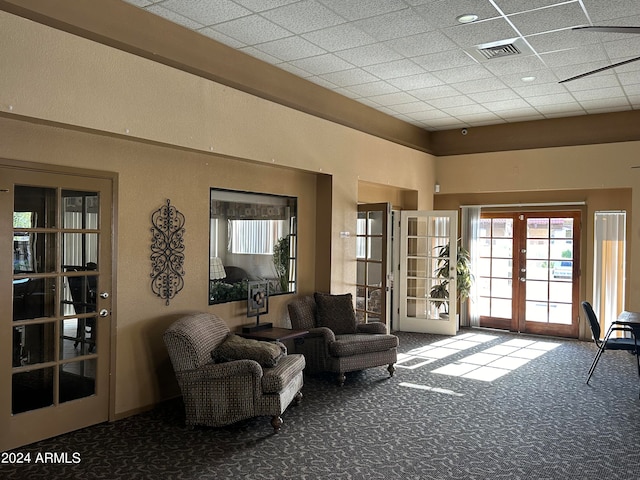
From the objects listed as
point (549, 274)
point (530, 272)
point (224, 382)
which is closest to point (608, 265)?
point (549, 274)

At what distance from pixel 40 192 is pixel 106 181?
0.55 meters

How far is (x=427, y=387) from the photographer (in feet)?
18.9

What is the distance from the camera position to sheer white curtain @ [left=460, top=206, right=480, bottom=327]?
9.27 meters

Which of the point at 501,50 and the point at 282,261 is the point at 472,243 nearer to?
the point at 282,261

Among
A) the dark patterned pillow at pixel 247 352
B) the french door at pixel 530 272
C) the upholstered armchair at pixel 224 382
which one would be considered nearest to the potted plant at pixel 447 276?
the french door at pixel 530 272

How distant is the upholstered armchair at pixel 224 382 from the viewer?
434 cm

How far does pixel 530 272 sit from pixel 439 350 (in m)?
2.44

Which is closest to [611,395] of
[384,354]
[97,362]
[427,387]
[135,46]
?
[427,387]

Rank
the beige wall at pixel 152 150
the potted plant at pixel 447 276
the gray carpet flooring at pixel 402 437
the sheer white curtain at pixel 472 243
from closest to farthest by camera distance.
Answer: the gray carpet flooring at pixel 402 437 < the beige wall at pixel 152 150 < the potted plant at pixel 447 276 < the sheer white curtain at pixel 472 243

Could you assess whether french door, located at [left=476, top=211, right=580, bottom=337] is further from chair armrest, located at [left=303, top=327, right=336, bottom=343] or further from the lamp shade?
the lamp shade

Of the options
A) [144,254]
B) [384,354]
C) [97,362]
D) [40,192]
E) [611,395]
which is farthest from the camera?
[384,354]

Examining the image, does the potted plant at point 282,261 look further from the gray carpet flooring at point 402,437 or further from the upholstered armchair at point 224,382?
the upholstered armchair at point 224,382

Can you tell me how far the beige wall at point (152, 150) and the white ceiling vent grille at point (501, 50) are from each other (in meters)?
2.04

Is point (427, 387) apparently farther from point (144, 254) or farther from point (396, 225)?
point (396, 225)
